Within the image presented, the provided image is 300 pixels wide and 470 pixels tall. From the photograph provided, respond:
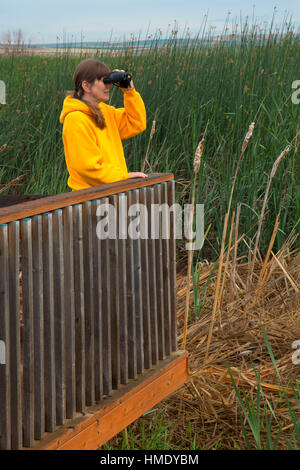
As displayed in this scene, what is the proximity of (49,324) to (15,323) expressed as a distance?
0.22 meters

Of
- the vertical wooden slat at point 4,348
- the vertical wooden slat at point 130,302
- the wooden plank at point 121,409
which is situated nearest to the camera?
the vertical wooden slat at point 4,348

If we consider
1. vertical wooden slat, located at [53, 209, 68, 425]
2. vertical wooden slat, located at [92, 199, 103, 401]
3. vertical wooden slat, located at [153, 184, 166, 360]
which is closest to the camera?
vertical wooden slat, located at [53, 209, 68, 425]

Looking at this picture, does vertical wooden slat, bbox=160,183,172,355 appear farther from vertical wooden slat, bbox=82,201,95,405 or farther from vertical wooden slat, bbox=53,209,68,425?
vertical wooden slat, bbox=53,209,68,425

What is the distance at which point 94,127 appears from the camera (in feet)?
11.9

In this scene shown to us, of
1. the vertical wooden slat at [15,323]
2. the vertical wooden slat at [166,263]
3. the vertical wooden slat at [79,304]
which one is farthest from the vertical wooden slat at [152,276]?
the vertical wooden slat at [15,323]

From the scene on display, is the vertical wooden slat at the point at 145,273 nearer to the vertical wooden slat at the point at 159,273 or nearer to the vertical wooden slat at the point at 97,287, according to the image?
the vertical wooden slat at the point at 159,273

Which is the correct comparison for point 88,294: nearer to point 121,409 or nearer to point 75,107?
point 121,409

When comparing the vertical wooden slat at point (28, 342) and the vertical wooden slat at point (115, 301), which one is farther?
the vertical wooden slat at point (115, 301)

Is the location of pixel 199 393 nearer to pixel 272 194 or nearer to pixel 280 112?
pixel 272 194

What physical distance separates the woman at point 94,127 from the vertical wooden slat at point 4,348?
3.86 ft

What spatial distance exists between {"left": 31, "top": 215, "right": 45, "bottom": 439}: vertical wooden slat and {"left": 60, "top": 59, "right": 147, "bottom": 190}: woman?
3.25 feet

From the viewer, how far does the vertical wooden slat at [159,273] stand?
344 cm

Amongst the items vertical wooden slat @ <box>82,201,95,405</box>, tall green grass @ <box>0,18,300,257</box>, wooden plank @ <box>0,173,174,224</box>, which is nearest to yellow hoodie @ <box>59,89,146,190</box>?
wooden plank @ <box>0,173,174,224</box>

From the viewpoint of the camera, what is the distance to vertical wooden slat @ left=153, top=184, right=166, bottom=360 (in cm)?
344
